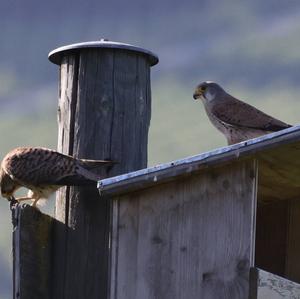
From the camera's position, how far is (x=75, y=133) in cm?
663

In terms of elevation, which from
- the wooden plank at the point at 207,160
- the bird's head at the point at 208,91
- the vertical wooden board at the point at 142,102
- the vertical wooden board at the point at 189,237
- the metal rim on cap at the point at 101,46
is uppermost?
the bird's head at the point at 208,91

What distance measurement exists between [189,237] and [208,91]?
230 centimetres

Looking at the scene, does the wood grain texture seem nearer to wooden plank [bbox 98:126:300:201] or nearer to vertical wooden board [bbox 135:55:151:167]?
vertical wooden board [bbox 135:55:151:167]

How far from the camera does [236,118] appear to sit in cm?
764

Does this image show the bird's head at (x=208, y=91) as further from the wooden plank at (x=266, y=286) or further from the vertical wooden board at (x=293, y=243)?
the wooden plank at (x=266, y=286)

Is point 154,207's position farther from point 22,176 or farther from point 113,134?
point 22,176

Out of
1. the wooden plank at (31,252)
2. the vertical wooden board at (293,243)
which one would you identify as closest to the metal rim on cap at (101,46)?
the wooden plank at (31,252)

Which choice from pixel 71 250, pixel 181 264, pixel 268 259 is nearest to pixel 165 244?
pixel 181 264

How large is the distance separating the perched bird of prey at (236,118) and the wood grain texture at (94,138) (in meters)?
0.92

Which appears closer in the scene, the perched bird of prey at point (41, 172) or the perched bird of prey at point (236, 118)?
the perched bird of prey at point (41, 172)

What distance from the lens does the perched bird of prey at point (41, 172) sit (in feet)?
21.4

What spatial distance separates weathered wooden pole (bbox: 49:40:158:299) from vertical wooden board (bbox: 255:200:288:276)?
53.2 inches

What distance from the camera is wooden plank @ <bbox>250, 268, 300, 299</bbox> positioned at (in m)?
5.99

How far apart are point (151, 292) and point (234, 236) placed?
1.59 ft
